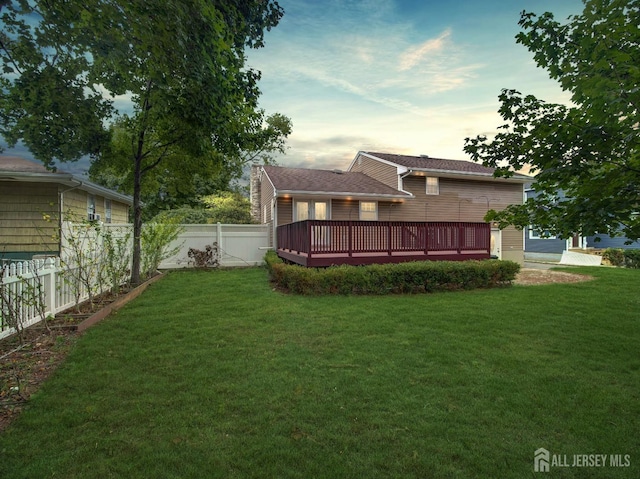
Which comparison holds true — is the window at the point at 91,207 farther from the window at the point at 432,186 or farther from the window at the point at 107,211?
the window at the point at 432,186

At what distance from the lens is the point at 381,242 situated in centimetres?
991

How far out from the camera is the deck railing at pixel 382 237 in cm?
927

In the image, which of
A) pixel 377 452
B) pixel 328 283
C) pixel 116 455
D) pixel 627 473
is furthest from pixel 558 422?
pixel 328 283

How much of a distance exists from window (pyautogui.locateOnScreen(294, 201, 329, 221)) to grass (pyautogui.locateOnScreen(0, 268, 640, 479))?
8.19 m

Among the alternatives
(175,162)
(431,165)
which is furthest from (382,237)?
(431,165)

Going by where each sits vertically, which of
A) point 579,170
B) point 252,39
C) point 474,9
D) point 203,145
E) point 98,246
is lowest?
point 98,246

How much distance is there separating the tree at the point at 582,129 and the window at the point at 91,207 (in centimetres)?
1303

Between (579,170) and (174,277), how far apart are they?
10688 mm

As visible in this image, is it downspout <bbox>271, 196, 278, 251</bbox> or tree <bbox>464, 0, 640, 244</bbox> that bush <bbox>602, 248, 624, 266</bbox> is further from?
tree <bbox>464, 0, 640, 244</bbox>

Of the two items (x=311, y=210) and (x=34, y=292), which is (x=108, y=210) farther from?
(x=34, y=292)

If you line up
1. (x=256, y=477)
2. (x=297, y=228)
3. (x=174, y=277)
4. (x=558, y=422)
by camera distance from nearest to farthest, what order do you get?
(x=256, y=477), (x=558, y=422), (x=297, y=228), (x=174, y=277)

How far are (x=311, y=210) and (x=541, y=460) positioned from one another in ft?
40.0

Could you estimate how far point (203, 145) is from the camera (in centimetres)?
639

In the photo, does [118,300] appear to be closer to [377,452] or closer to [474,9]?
[377,452]
